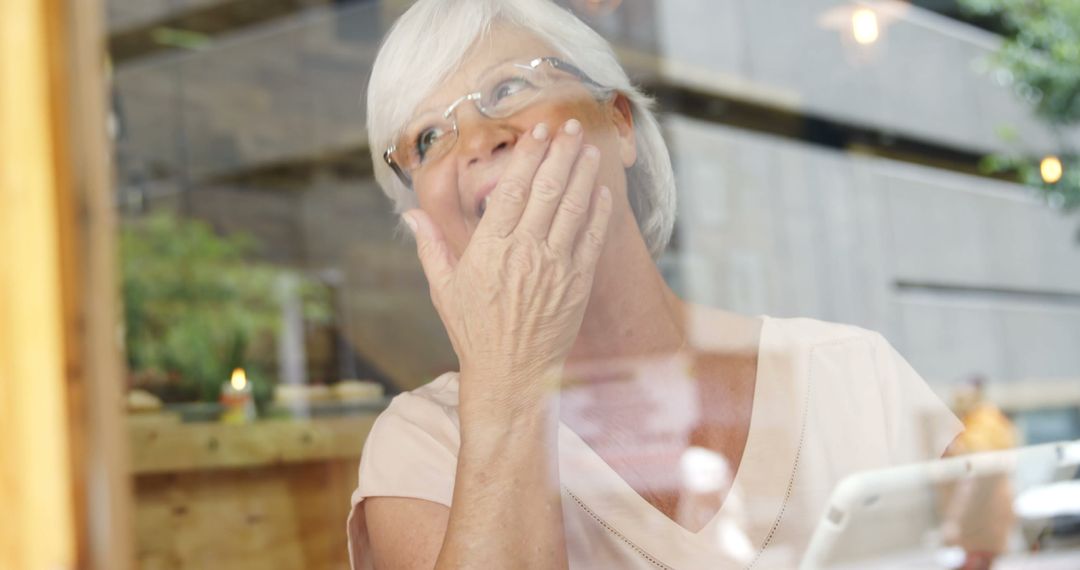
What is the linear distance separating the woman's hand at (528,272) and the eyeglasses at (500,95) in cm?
3

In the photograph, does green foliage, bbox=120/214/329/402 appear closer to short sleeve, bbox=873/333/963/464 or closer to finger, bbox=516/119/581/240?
finger, bbox=516/119/581/240

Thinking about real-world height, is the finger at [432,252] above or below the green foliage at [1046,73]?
below

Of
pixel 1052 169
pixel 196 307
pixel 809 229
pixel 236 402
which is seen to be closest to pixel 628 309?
pixel 809 229

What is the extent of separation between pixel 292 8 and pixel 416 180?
4.91ft

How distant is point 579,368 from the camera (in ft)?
2.57

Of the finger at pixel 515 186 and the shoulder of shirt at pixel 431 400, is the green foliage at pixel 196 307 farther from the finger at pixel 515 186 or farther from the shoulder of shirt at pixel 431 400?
the finger at pixel 515 186

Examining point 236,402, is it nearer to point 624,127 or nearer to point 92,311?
point 92,311

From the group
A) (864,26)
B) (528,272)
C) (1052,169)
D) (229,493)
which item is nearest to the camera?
(528,272)

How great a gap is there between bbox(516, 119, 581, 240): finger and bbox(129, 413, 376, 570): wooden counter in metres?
0.47

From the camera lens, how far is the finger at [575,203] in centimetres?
74

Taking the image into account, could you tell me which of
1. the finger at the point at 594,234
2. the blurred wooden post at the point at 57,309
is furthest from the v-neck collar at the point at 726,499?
the blurred wooden post at the point at 57,309

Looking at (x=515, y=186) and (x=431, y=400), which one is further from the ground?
(x=515, y=186)

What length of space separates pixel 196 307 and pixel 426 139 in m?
1.62

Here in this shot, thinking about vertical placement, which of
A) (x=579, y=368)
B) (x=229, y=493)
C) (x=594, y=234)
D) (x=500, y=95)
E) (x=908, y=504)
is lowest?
(x=229, y=493)
